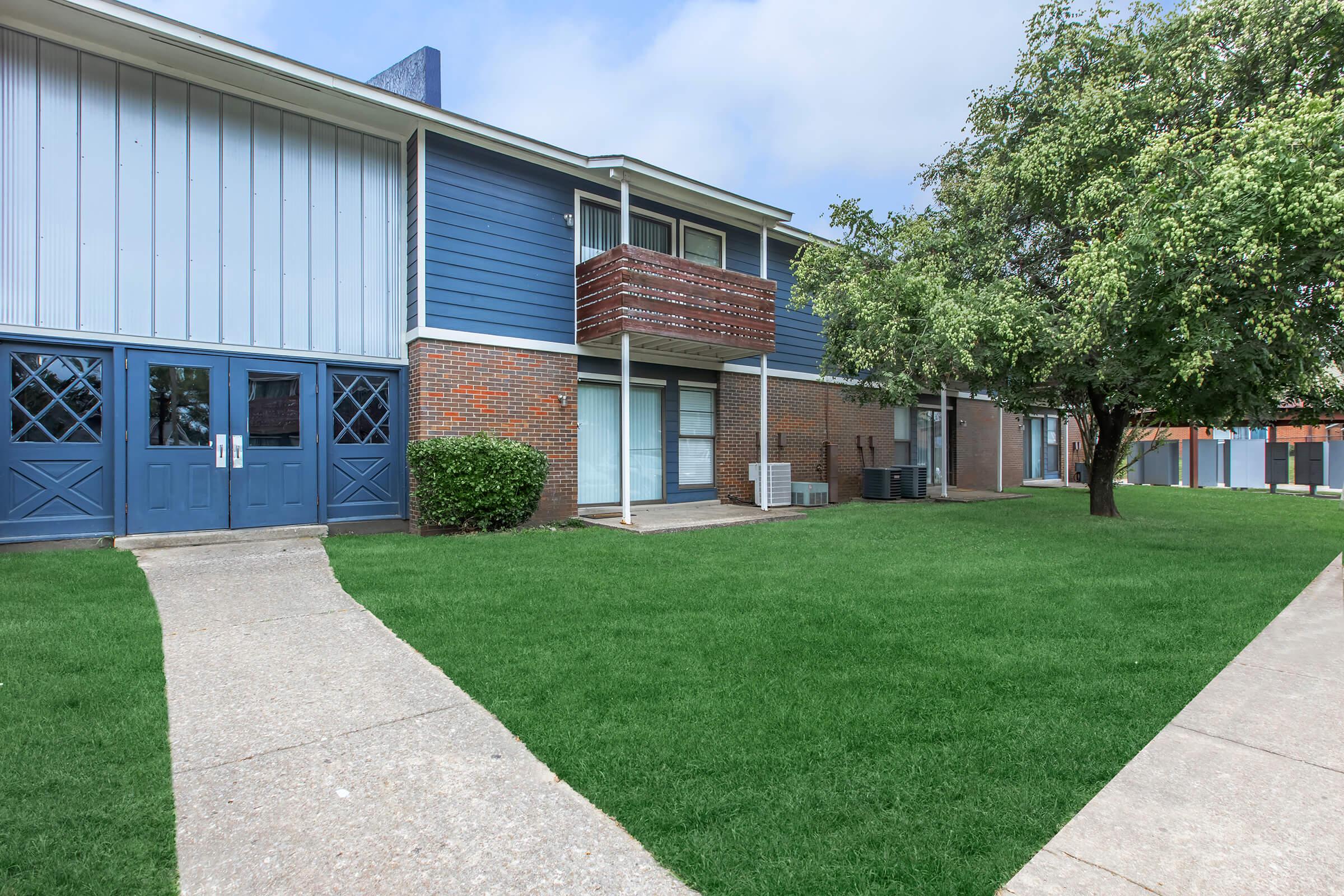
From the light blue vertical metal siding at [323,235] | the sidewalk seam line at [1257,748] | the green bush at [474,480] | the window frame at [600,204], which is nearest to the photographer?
the sidewalk seam line at [1257,748]

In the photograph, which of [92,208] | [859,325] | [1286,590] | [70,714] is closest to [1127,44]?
[859,325]

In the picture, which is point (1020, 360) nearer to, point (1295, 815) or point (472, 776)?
point (1295, 815)

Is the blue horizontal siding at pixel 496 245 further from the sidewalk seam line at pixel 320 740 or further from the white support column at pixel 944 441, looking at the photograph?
the white support column at pixel 944 441

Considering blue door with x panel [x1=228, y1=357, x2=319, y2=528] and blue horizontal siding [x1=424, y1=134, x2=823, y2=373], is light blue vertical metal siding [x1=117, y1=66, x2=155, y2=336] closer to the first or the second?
blue door with x panel [x1=228, y1=357, x2=319, y2=528]

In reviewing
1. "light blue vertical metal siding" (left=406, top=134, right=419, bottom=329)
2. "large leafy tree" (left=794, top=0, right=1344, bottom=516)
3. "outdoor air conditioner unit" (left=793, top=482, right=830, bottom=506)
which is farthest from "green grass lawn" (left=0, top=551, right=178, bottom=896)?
"outdoor air conditioner unit" (left=793, top=482, right=830, bottom=506)

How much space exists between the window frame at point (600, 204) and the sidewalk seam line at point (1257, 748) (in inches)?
341

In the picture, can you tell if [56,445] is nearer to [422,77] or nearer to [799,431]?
[422,77]

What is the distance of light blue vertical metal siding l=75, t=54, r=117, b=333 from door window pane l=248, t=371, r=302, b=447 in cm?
154

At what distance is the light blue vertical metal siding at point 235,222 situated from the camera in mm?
8477

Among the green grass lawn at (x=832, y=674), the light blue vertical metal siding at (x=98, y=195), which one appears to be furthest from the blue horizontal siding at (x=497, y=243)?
the green grass lawn at (x=832, y=674)

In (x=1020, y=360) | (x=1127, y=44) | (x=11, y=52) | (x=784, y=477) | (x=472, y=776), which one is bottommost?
(x=472, y=776)

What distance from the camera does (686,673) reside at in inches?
146

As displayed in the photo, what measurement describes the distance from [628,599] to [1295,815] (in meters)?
3.87

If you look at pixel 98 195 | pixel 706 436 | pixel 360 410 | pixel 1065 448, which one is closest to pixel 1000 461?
pixel 1065 448
